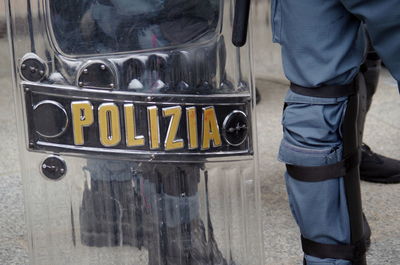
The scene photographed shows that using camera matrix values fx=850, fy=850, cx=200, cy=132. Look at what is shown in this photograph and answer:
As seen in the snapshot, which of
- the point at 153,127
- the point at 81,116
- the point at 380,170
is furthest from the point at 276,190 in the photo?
the point at 81,116

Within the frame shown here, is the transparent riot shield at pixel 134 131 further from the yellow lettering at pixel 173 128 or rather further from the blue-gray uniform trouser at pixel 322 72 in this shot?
the blue-gray uniform trouser at pixel 322 72

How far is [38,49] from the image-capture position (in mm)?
2467

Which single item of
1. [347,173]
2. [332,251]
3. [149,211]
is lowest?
[332,251]

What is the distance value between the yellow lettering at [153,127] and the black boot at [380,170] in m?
1.71

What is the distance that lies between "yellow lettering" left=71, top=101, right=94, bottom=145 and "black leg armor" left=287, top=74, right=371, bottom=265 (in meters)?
0.60

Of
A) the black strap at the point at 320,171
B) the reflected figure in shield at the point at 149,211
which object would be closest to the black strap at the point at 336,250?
the black strap at the point at 320,171

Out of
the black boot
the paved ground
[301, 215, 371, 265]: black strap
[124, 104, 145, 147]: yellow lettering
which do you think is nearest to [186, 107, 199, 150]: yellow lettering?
[124, 104, 145, 147]: yellow lettering

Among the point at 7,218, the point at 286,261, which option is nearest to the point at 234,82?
the point at 286,261

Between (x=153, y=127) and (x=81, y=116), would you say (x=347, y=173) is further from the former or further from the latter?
(x=81, y=116)

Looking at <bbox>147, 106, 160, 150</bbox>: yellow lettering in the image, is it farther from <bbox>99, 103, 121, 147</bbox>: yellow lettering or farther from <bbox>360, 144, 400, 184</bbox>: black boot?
<bbox>360, 144, 400, 184</bbox>: black boot

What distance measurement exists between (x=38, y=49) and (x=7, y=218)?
1.45m

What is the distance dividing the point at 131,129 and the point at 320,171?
1.87ft

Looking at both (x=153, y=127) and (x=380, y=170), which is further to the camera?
(x=380, y=170)

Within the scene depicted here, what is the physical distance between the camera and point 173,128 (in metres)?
2.54
